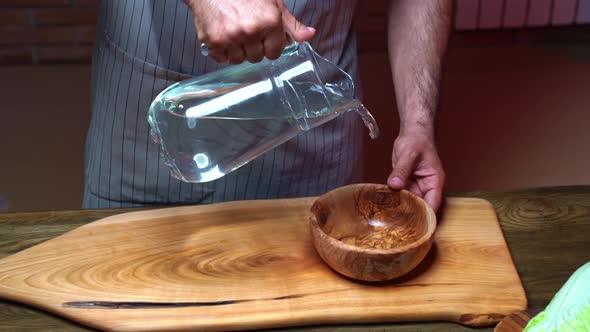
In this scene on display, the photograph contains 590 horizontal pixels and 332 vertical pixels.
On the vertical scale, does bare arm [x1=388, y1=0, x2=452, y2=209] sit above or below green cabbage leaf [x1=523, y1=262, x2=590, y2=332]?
above

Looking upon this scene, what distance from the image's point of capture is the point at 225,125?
0.81 m

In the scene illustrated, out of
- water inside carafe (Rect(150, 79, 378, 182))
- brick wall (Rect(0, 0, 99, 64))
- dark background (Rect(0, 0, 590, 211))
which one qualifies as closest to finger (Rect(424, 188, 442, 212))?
water inside carafe (Rect(150, 79, 378, 182))

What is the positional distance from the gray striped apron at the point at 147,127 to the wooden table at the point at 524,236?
0.42ft

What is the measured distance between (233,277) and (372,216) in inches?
8.1

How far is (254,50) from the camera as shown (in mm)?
688

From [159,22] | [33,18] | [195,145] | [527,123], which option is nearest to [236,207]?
[195,145]

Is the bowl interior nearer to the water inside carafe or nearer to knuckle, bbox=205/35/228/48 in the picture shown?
the water inside carafe

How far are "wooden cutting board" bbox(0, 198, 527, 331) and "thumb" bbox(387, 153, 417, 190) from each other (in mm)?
75

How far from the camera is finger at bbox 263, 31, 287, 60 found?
26.7 inches

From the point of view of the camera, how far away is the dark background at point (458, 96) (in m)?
2.13

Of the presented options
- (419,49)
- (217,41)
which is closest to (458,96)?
(419,49)

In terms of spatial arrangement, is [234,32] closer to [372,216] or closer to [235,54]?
[235,54]

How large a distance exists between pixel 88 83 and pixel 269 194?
1.61 meters

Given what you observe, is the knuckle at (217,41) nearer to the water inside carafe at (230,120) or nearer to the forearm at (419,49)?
the water inside carafe at (230,120)
